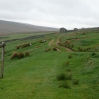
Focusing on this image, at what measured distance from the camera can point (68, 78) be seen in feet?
65.0

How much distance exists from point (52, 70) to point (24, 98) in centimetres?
897

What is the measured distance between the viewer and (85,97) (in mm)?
15320

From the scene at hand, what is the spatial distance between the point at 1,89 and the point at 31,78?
3.77 metres

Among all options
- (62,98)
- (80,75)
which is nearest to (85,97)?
(62,98)

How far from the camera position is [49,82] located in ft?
62.5

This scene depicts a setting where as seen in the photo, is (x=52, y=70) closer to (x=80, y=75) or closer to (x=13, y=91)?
(x=80, y=75)

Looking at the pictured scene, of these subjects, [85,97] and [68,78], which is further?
[68,78]

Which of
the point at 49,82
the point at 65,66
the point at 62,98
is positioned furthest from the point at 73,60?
the point at 62,98

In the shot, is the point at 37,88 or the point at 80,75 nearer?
the point at 37,88

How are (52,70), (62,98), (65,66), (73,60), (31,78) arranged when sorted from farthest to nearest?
(73,60)
(65,66)
(52,70)
(31,78)
(62,98)

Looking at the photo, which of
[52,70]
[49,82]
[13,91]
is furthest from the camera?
[52,70]

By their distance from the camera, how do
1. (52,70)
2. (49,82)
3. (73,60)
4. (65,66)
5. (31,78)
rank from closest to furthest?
(49,82) < (31,78) < (52,70) < (65,66) < (73,60)

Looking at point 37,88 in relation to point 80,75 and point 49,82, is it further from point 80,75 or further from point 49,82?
point 80,75

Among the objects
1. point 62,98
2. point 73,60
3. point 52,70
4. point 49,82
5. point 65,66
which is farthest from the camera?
point 73,60
